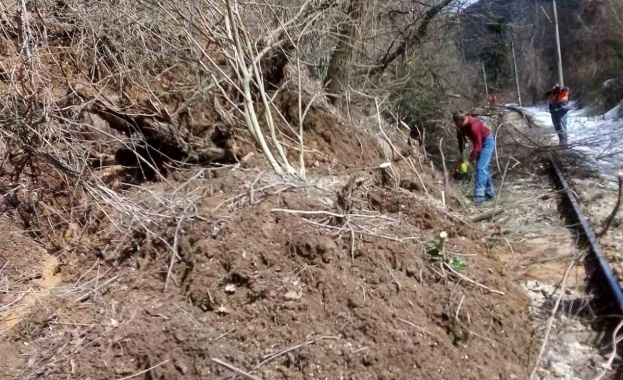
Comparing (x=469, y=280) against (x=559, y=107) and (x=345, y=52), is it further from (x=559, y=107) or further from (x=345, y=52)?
(x=559, y=107)

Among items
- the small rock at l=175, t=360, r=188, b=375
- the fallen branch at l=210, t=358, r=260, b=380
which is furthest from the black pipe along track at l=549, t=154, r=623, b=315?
the small rock at l=175, t=360, r=188, b=375

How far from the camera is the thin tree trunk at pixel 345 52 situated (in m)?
10.8

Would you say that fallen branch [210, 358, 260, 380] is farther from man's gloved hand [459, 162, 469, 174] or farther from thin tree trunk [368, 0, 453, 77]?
thin tree trunk [368, 0, 453, 77]

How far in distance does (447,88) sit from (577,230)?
8.54 m

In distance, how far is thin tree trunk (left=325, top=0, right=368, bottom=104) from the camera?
35.3 feet

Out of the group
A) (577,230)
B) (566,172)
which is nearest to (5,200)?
(577,230)

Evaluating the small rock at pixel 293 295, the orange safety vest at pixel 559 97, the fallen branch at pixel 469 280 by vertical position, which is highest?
the small rock at pixel 293 295

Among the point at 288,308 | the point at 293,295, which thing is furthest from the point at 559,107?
the point at 288,308

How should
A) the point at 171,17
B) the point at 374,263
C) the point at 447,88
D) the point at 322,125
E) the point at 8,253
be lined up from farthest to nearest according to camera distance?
the point at 447,88
the point at 322,125
the point at 171,17
the point at 8,253
the point at 374,263

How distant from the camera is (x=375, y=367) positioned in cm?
419

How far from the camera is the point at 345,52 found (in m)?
10.9

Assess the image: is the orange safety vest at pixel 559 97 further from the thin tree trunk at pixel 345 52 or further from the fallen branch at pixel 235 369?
the fallen branch at pixel 235 369

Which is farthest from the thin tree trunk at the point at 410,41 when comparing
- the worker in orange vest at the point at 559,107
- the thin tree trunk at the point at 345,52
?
the worker in orange vest at the point at 559,107

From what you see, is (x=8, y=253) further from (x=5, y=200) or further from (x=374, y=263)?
(x=374, y=263)
